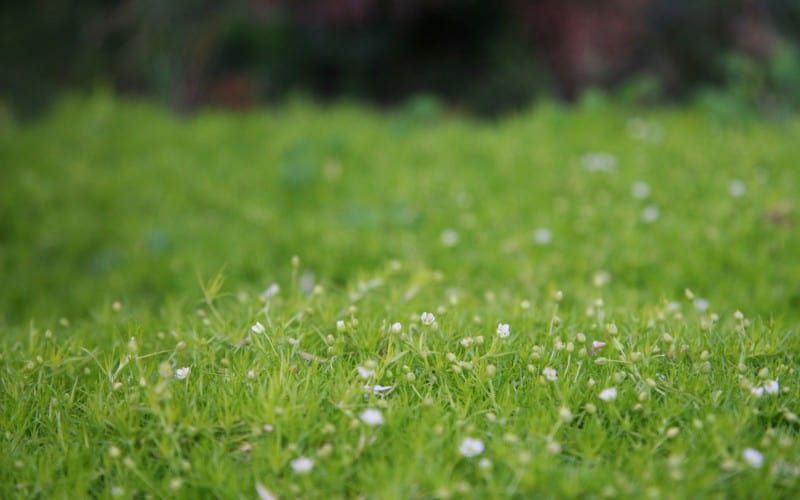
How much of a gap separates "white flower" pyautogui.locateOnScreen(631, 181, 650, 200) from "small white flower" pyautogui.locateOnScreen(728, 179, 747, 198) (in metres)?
0.48

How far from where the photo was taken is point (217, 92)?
748 cm

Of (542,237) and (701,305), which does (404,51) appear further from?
(701,305)

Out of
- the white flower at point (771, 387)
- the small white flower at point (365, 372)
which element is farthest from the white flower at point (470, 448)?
the white flower at point (771, 387)

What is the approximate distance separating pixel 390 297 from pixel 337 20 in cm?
369

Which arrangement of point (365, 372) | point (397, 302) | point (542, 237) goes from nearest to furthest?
point (365, 372), point (397, 302), point (542, 237)

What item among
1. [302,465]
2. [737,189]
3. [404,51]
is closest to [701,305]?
[737,189]

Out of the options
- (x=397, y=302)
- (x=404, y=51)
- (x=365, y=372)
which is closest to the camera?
(x=365, y=372)

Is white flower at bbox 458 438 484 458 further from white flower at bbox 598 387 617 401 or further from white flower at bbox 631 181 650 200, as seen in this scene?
white flower at bbox 631 181 650 200

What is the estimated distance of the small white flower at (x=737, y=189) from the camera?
4.32m

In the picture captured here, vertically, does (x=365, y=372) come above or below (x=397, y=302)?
above

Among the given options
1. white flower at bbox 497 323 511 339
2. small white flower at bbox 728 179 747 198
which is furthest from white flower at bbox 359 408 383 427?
small white flower at bbox 728 179 747 198

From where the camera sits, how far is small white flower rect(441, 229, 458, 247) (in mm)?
4160

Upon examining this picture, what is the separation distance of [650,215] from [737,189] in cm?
64

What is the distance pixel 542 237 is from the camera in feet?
13.5
